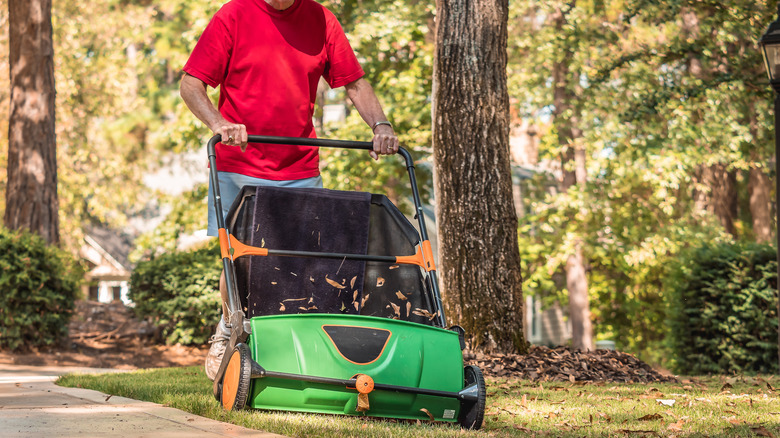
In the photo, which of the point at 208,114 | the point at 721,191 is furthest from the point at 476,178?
the point at 721,191

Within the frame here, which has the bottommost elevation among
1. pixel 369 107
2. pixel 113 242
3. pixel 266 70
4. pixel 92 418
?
pixel 92 418

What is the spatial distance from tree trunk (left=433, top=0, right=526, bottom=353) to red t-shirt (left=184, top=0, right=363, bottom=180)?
2.40 m

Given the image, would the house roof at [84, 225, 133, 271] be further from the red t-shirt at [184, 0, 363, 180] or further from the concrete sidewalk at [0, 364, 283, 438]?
the red t-shirt at [184, 0, 363, 180]

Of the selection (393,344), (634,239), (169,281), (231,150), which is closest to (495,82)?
(231,150)

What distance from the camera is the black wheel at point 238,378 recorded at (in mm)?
3336

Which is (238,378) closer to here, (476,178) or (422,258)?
(422,258)

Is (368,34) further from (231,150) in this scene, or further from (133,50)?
(133,50)

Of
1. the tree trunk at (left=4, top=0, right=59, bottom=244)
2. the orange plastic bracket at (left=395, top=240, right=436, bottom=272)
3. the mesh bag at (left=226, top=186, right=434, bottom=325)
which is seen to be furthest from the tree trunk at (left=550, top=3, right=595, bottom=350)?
the orange plastic bracket at (left=395, top=240, right=436, bottom=272)

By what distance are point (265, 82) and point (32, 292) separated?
5.52 m

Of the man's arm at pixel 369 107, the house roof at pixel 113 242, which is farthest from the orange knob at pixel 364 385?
the house roof at pixel 113 242

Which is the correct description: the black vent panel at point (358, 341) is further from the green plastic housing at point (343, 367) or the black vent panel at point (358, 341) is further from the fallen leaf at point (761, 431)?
the fallen leaf at point (761, 431)

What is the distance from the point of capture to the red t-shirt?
436 centimetres

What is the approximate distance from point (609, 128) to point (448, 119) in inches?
334

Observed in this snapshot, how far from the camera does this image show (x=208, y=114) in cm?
416
